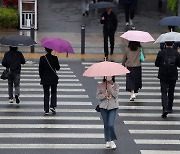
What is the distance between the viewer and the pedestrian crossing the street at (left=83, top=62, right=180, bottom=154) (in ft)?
38.7

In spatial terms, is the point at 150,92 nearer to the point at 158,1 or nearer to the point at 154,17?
the point at 154,17

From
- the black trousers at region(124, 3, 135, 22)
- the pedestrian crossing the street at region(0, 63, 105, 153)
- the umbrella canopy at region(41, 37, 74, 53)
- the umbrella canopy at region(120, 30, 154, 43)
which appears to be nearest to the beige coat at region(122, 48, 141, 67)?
the umbrella canopy at region(120, 30, 154, 43)

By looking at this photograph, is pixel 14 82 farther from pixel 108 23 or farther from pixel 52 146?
pixel 108 23

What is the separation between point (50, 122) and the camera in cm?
1343

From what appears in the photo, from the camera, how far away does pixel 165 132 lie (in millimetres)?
12781

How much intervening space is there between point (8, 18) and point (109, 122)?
1694 cm

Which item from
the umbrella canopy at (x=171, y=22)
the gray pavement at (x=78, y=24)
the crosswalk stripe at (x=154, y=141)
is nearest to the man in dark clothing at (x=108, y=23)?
the gray pavement at (x=78, y=24)

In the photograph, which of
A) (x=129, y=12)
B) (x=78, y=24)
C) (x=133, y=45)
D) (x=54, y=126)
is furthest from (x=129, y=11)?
(x=54, y=126)

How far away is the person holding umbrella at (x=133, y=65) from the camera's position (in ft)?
49.6

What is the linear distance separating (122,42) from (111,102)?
563 inches

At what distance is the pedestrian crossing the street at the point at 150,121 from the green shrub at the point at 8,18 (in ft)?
35.5

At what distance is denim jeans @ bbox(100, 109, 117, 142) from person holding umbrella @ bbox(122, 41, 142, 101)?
3950 millimetres

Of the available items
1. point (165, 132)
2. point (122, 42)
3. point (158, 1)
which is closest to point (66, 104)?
point (165, 132)

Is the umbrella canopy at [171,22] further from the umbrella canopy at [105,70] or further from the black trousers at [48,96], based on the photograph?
the umbrella canopy at [105,70]
